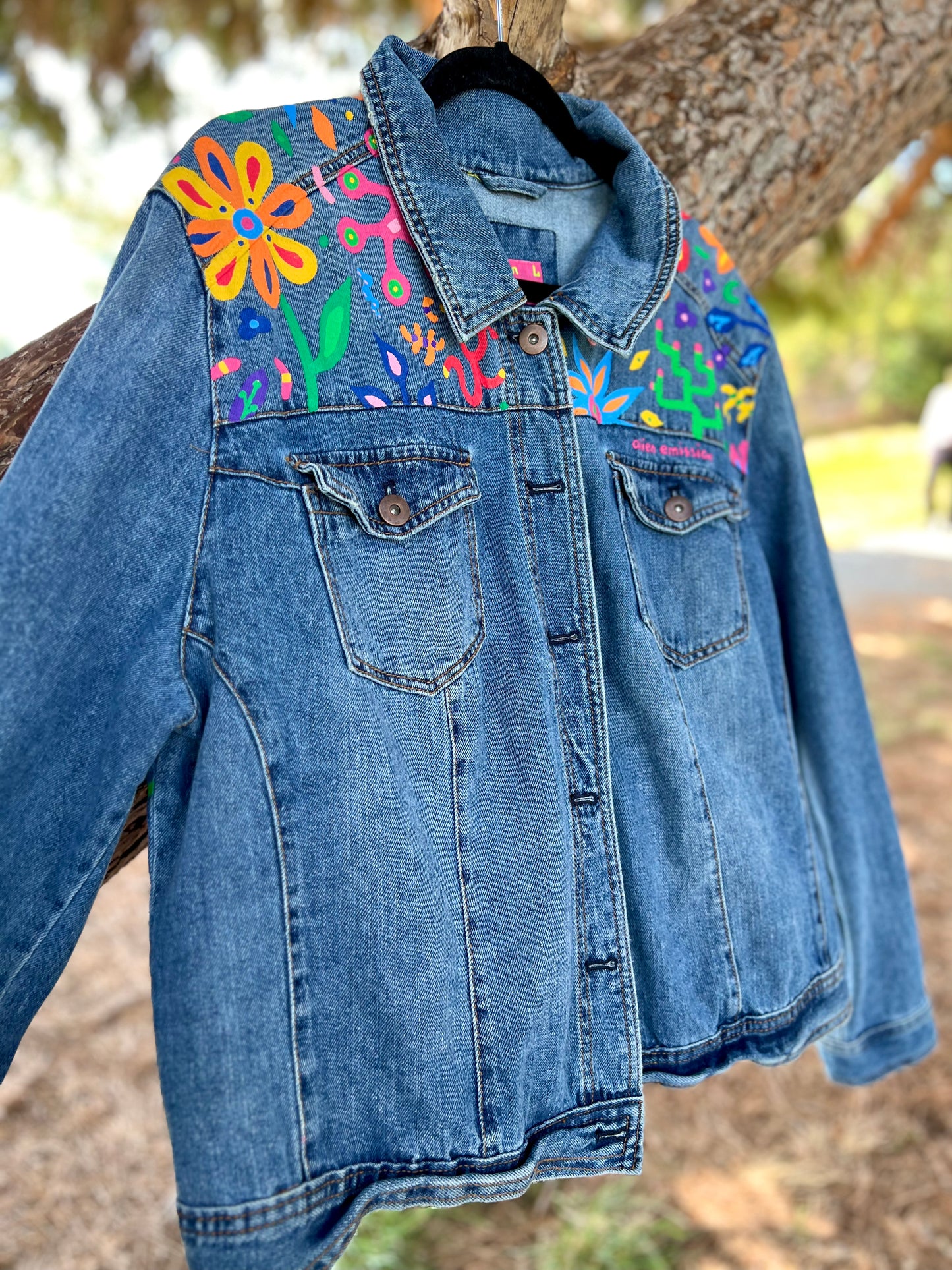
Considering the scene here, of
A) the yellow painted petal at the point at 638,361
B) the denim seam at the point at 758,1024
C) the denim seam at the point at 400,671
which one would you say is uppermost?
the yellow painted petal at the point at 638,361

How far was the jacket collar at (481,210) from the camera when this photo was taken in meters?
0.88

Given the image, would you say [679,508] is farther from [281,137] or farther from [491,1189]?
[491,1189]

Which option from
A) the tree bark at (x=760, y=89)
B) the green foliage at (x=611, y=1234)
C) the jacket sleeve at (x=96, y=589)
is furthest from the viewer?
the green foliage at (x=611, y=1234)

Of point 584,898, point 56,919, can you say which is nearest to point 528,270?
point 584,898

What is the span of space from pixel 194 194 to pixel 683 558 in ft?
1.92

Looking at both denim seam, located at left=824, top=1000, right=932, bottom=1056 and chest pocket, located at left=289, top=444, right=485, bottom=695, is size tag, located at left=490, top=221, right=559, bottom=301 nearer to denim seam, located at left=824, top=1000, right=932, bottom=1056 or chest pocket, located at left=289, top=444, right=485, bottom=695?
chest pocket, located at left=289, top=444, right=485, bottom=695

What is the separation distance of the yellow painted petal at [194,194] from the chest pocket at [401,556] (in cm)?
A: 22

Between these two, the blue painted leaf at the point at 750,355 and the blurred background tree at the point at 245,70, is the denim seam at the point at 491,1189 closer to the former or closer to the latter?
the blue painted leaf at the point at 750,355

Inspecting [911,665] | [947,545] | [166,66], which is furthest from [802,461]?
[947,545]

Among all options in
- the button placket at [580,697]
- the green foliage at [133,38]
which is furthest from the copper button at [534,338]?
the green foliage at [133,38]

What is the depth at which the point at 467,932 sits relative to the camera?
0.83 meters

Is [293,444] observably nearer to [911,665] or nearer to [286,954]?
[286,954]

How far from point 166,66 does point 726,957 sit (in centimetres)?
402

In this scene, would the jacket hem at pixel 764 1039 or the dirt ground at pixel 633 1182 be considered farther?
the dirt ground at pixel 633 1182
